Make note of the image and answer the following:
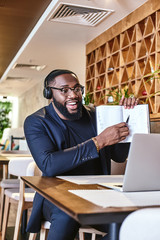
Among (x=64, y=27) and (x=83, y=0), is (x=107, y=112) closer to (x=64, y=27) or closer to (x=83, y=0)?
(x=83, y=0)

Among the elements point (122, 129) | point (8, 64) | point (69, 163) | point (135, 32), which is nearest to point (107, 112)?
point (122, 129)

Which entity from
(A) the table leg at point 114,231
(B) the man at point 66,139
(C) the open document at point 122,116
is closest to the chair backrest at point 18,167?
(B) the man at point 66,139

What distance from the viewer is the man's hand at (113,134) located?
174 cm

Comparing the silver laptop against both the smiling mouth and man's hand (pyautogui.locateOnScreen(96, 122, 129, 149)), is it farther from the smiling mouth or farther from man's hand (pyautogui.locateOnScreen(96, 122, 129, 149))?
the smiling mouth

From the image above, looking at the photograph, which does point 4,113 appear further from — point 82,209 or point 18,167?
point 82,209

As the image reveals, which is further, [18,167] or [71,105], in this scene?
[18,167]

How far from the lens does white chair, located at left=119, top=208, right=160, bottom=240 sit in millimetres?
847

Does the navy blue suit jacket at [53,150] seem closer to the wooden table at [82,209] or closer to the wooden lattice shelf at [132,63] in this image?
the wooden table at [82,209]

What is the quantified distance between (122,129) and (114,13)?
12.4ft

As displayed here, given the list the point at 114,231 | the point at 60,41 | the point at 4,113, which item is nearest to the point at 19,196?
the point at 114,231

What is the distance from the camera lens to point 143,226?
0.85 meters

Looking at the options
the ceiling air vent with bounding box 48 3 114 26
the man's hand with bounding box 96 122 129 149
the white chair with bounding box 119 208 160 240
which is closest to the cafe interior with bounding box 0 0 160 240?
the ceiling air vent with bounding box 48 3 114 26

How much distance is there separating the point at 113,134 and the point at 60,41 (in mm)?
5305

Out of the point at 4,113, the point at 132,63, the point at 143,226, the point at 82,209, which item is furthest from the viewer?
the point at 4,113
